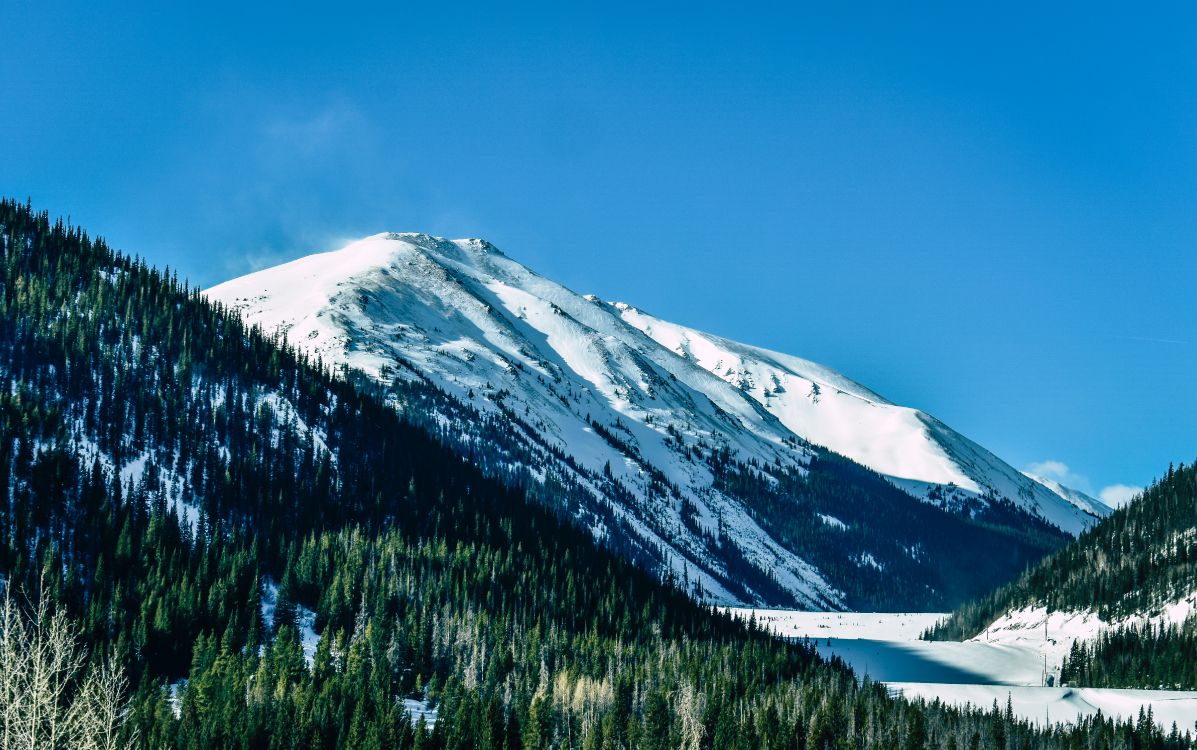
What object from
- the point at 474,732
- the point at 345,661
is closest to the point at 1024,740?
the point at 474,732

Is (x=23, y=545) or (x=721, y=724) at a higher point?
(x=23, y=545)

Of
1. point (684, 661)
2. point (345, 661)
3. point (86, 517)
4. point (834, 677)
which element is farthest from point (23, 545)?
point (834, 677)

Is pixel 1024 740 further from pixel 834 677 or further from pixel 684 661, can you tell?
pixel 684 661

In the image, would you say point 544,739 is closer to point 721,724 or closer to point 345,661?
point 721,724

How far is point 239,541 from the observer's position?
195875mm

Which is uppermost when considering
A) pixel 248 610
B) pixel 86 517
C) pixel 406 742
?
pixel 86 517

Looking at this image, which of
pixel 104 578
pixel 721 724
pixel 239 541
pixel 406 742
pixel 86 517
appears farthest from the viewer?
pixel 239 541

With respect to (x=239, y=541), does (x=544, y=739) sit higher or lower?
lower

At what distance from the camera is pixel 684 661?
576 feet

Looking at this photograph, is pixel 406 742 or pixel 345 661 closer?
pixel 406 742

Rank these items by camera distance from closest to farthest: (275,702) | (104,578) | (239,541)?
(275,702) → (104,578) → (239,541)

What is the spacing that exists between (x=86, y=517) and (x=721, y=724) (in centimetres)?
11523

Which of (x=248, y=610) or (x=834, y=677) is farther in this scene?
(x=834, y=677)

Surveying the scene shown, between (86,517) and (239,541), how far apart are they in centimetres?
2625
